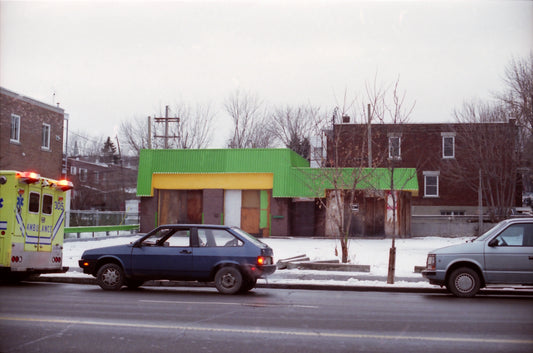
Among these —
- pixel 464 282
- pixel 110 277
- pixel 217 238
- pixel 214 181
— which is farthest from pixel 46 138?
pixel 464 282

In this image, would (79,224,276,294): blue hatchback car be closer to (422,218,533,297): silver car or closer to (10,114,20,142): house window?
(422,218,533,297): silver car

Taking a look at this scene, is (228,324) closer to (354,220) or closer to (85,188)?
(354,220)

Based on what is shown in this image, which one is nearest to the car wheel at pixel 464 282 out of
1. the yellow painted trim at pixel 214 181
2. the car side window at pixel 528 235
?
the car side window at pixel 528 235

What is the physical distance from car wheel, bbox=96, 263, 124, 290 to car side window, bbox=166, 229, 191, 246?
4.33 ft

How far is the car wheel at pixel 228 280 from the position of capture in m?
13.6

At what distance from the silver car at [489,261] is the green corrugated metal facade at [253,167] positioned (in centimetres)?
1985

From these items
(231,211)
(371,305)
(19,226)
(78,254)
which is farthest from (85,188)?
(371,305)

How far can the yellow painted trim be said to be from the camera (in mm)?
35500

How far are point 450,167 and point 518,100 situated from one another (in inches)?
Answer: 541

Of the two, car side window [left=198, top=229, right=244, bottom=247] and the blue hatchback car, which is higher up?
car side window [left=198, top=229, right=244, bottom=247]

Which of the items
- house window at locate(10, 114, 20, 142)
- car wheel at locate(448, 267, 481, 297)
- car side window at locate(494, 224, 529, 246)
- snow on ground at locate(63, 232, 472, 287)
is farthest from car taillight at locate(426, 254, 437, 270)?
house window at locate(10, 114, 20, 142)

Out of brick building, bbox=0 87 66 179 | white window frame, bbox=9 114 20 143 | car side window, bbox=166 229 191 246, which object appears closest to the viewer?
car side window, bbox=166 229 191 246

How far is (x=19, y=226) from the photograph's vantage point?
15047 mm

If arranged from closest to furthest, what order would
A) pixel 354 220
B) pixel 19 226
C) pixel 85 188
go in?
pixel 19 226
pixel 354 220
pixel 85 188
